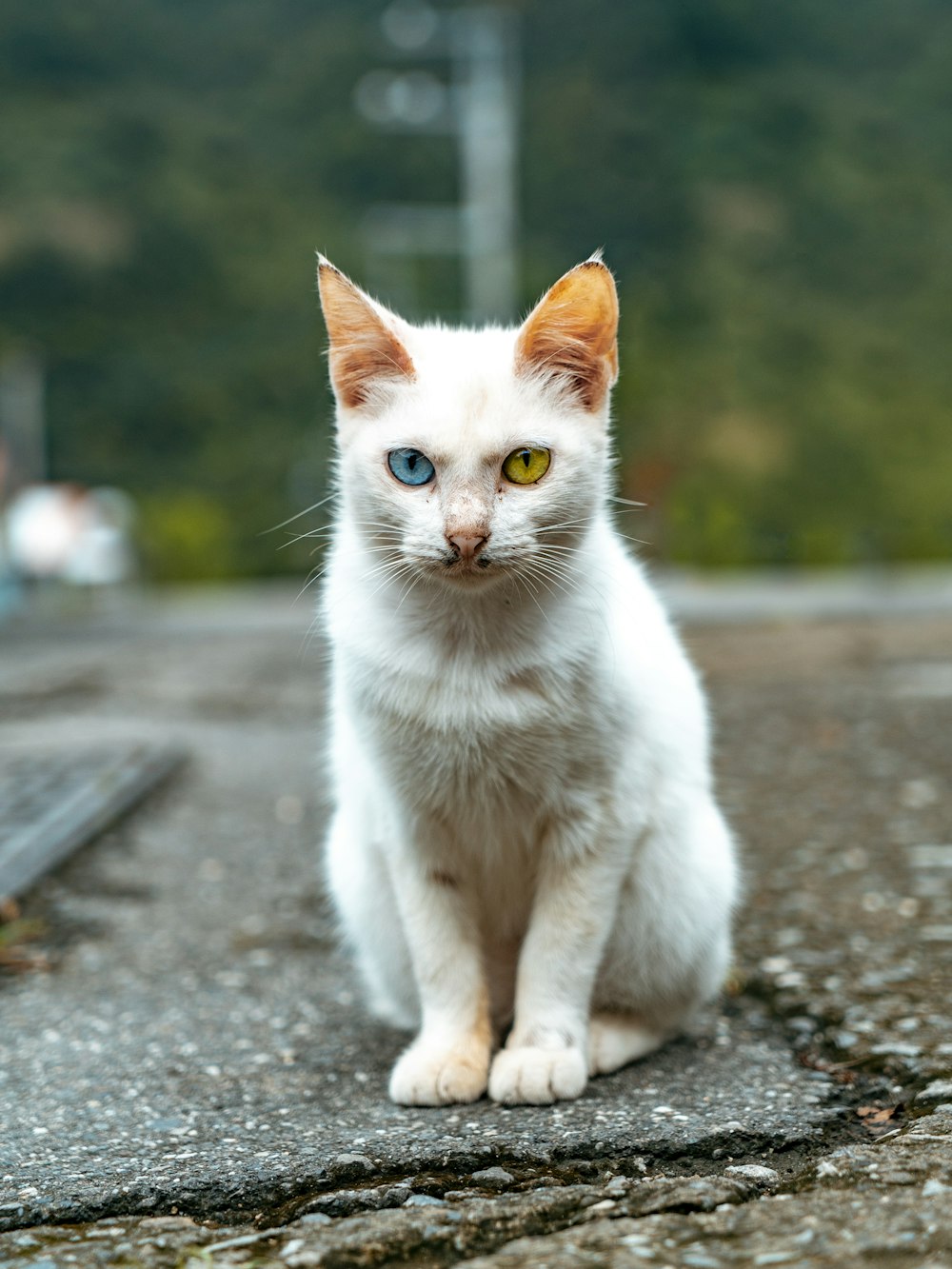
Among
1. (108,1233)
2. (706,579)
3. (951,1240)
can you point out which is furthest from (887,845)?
(706,579)

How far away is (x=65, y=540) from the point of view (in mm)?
18766

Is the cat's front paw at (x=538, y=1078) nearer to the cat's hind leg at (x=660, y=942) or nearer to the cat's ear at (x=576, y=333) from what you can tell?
the cat's hind leg at (x=660, y=942)

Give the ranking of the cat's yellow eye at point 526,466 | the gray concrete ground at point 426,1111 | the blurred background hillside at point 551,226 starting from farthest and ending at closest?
1. the blurred background hillside at point 551,226
2. the cat's yellow eye at point 526,466
3. the gray concrete ground at point 426,1111

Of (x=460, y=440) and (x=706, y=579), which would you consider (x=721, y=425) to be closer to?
(x=706, y=579)

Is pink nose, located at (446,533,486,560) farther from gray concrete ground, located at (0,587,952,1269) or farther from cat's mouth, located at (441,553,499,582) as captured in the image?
gray concrete ground, located at (0,587,952,1269)

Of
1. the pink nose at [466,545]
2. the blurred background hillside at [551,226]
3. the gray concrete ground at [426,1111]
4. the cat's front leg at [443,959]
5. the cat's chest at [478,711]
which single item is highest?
the blurred background hillside at [551,226]

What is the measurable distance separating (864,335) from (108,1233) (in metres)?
33.8

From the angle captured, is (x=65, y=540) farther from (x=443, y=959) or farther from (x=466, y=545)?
(x=466, y=545)

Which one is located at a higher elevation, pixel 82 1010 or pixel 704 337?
pixel 704 337

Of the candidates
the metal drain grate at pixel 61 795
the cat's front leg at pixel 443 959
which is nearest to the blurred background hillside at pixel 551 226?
the metal drain grate at pixel 61 795

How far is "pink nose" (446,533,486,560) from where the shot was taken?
8.77 feet

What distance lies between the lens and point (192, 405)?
33.3m

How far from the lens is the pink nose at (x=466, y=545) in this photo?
2.67 metres

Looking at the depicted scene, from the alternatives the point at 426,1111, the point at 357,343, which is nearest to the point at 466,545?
the point at 357,343
